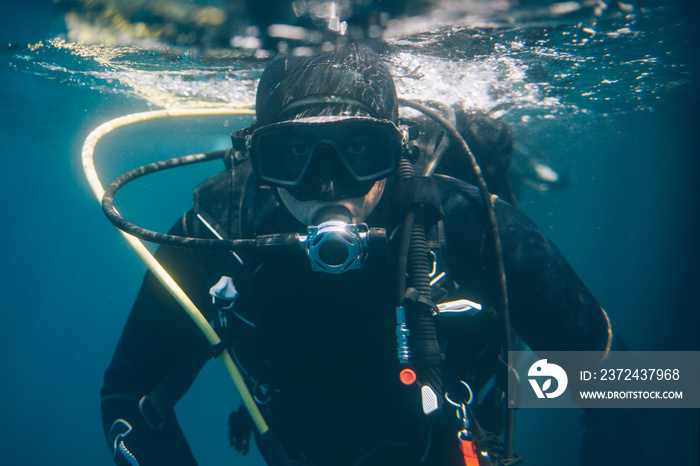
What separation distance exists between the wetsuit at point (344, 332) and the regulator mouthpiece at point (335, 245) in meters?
0.40

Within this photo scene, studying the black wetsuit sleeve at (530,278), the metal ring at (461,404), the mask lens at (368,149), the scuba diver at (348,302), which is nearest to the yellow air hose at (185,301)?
the scuba diver at (348,302)

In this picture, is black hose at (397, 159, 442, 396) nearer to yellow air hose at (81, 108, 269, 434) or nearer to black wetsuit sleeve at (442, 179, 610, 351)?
black wetsuit sleeve at (442, 179, 610, 351)

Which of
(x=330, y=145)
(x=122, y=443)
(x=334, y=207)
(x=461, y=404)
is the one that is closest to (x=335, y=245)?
(x=334, y=207)

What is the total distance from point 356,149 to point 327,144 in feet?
0.71

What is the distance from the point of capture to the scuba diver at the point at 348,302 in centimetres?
219

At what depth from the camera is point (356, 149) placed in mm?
2299

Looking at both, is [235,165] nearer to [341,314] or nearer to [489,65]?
[341,314]

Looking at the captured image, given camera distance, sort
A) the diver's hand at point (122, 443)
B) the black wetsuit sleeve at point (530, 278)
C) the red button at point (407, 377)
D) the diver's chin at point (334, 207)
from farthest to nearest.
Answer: the black wetsuit sleeve at point (530, 278) < the diver's hand at point (122, 443) < the diver's chin at point (334, 207) < the red button at point (407, 377)

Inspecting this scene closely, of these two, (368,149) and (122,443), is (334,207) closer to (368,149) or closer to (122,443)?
(368,149)

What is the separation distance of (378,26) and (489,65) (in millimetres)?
3350

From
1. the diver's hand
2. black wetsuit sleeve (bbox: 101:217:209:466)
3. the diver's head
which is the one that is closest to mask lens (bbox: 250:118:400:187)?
the diver's head

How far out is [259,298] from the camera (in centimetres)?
232

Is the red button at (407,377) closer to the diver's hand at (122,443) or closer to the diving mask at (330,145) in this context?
the diving mask at (330,145)

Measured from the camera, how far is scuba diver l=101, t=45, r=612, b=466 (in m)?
2.19
